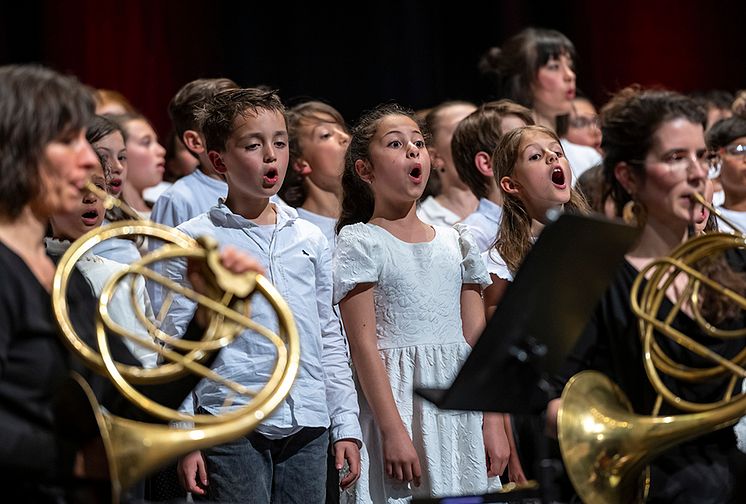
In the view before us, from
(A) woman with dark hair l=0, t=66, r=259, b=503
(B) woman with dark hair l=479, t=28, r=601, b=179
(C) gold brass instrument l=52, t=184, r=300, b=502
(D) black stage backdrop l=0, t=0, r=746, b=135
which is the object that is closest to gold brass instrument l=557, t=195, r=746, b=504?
(C) gold brass instrument l=52, t=184, r=300, b=502

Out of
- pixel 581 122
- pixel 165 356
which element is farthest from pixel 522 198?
pixel 581 122

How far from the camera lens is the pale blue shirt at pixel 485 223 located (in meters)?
3.57

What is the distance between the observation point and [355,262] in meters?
2.98

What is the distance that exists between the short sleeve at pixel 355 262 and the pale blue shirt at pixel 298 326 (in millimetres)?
65

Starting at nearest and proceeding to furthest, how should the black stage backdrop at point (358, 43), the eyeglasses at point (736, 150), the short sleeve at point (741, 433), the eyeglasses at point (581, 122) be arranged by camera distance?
the short sleeve at point (741, 433)
the eyeglasses at point (736, 150)
the eyeglasses at point (581, 122)
the black stage backdrop at point (358, 43)

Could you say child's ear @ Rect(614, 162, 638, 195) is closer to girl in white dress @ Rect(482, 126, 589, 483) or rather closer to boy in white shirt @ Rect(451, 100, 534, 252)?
girl in white dress @ Rect(482, 126, 589, 483)

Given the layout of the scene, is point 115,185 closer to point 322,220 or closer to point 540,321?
point 322,220

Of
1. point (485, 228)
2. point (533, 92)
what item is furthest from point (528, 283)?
point (533, 92)

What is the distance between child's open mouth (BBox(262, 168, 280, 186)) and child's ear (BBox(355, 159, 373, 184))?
0.27m

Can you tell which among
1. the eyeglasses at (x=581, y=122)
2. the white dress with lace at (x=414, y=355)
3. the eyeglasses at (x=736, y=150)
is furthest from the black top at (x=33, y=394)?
the eyeglasses at (x=581, y=122)

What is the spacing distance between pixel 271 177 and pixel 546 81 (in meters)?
1.89

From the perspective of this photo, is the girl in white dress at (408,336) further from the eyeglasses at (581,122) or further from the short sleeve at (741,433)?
the eyeglasses at (581,122)

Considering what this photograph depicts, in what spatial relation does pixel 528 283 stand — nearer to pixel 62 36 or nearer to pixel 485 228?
pixel 485 228

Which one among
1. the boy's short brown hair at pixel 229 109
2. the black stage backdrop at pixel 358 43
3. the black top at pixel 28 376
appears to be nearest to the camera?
the black top at pixel 28 376
